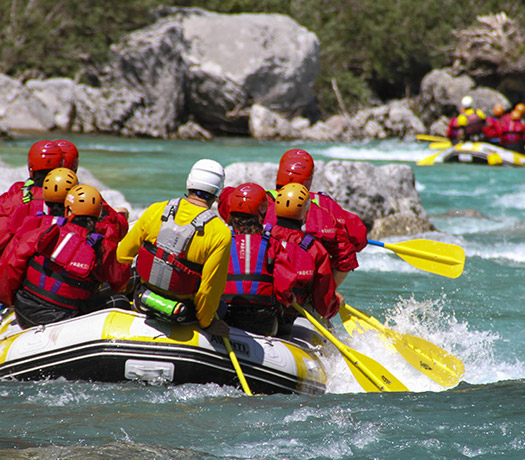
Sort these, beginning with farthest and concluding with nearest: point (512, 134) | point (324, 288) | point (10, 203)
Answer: point (512, 134) < point (10, 203) < point (324, 288)

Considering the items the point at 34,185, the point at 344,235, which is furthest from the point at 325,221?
the point at 34,185

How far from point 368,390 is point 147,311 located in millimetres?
1350

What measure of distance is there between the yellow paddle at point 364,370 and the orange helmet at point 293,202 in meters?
0.53

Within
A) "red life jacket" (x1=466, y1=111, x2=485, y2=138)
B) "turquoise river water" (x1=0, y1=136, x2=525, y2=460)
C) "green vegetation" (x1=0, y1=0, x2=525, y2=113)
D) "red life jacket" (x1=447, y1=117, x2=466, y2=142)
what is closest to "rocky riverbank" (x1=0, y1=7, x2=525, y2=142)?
"green vegetation" (x1=0, y1=0, x2=525, y2=113)

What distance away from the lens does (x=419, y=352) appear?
15.0 ft

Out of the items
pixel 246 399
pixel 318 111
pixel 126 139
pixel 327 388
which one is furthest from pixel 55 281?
pixel 318 111

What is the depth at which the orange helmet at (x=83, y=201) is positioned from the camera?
3.65 meters

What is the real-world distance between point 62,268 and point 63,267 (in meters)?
0.03

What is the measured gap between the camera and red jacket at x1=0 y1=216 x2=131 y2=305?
3.69m

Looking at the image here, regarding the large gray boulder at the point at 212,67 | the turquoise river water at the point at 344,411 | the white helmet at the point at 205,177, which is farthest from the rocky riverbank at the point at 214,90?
the white helmet at the point at 205,177

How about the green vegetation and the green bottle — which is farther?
the green vegetation

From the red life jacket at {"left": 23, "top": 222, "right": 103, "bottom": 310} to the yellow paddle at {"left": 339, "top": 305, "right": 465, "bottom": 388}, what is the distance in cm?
177

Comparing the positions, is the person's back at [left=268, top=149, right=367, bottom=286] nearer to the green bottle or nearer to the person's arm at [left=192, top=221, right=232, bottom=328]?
the person's arm at [left=192, top=221, right=232, bottom=328]

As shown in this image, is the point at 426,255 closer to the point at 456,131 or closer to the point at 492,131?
the point at 456,131
